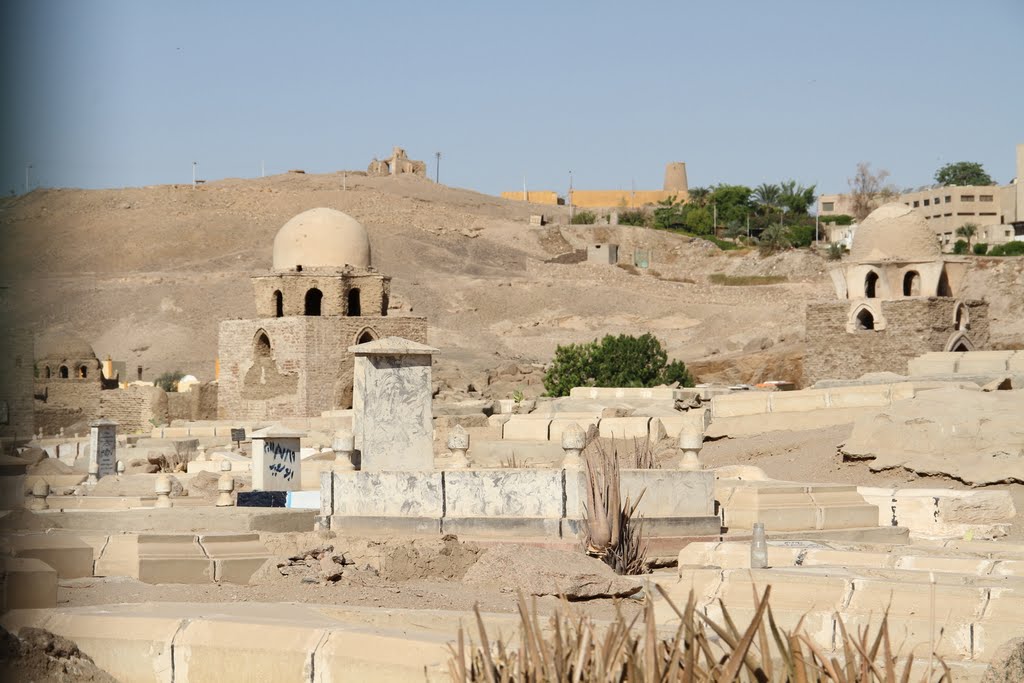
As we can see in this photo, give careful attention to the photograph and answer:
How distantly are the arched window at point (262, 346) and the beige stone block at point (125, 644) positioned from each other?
27073 mm

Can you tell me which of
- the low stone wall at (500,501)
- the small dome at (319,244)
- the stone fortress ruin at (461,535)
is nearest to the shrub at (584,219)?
the small dome at (319,244)

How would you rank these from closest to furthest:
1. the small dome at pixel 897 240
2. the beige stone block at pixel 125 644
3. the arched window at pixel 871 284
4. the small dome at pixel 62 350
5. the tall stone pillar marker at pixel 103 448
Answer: the beige stone block at pixel 125 644, the tall stone pillar marker at pixel 103 448, the small dome at pixel 897 240, the arched window at pixel 871 284, the small dome at pixel 62 350

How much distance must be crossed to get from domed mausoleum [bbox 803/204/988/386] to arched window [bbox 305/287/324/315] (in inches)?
485

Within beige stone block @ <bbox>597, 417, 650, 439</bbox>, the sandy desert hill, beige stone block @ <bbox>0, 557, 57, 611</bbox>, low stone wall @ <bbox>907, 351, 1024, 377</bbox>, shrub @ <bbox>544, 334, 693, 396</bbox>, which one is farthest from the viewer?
the sandy desert hill

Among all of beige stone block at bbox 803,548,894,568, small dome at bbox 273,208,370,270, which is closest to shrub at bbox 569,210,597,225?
small dome at bbox 273,208,370,270

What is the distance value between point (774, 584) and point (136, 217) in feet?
244

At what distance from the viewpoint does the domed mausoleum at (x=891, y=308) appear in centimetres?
2575

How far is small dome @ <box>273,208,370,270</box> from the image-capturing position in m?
32.2

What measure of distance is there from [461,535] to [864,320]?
1880 cm

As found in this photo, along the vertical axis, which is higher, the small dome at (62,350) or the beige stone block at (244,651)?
the small dome at (62,350)

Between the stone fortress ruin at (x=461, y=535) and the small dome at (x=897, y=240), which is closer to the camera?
the stone fortress ruin at (x=461, y=535)

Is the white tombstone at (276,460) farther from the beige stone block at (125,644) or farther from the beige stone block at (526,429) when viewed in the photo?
the beige stone block at (125,644)

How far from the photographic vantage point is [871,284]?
1064 inches

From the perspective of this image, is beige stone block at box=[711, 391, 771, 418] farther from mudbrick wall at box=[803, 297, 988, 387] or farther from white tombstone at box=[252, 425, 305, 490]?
mudbrick wall at box=[803, 297, 988, 387]
